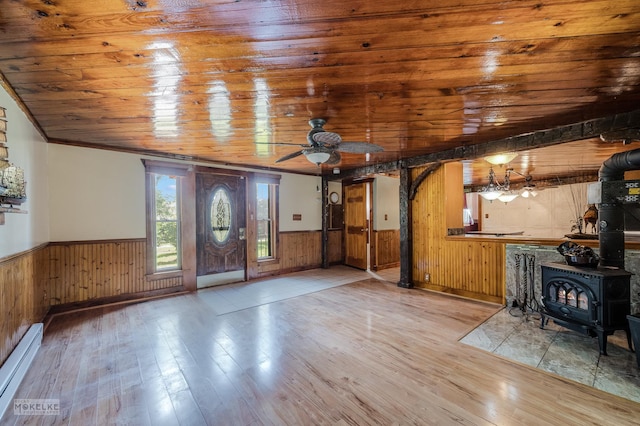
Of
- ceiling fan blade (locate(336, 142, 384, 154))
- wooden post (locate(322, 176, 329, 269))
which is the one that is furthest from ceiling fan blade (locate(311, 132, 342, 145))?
wooden post (locate(322, 176, 329, 269))

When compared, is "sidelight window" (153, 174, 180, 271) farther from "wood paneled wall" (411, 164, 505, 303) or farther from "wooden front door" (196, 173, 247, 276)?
"wood paneled wall" (411, 164, 505, 303)

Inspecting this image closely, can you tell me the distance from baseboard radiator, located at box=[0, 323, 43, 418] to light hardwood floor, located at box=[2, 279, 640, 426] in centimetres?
8

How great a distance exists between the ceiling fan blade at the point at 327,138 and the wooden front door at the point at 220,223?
3200mm

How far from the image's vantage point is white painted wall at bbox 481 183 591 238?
23.3 feet

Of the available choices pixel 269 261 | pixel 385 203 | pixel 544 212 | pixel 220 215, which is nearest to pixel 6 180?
pixel 220 215

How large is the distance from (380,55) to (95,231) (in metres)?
4.66

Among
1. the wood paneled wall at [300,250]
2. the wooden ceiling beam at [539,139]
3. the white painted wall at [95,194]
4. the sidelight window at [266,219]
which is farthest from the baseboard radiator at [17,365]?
the wooden ceiling beam at [539,139]

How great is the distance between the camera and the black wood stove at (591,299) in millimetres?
2488

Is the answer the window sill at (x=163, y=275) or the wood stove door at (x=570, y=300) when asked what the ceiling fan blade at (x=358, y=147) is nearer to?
the wood stove door at (x=570, y=300)

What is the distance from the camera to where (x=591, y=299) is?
256cm

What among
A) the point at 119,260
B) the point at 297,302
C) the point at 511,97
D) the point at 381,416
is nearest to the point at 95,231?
the point at 119,260

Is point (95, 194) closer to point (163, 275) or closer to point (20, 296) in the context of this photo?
point (163, 275)

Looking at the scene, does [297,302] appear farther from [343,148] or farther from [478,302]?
[478,302]

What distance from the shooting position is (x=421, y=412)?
1.79 m
